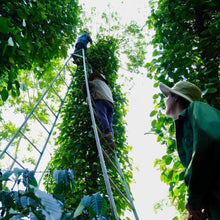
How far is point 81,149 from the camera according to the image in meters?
3.22

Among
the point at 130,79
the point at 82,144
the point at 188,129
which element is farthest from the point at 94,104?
the point at 130,79

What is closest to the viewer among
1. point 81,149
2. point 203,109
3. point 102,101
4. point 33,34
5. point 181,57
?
point 203,109

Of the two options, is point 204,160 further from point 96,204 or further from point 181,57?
point 181,57

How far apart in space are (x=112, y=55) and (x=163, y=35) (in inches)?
105

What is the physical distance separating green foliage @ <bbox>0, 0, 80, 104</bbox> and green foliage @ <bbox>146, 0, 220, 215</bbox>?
5.81 ft

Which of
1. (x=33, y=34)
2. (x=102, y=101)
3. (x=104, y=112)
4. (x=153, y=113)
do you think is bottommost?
(x=153, y=113)

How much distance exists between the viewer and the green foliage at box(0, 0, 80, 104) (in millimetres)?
2227

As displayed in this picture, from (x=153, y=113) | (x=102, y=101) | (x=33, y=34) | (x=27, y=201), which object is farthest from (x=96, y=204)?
(x=33, y=34)

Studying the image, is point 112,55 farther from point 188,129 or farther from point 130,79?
point 188,129

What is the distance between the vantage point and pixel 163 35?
3.01m

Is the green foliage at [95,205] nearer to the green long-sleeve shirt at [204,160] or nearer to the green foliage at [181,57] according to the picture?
the green long-sleeve shirt at [204,160]

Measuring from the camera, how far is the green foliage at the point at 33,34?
2227 mm

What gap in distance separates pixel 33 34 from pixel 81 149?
81.9 inches

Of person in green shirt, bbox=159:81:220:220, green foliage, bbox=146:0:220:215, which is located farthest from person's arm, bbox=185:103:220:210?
green foliage, bbox=146:0:220:215
